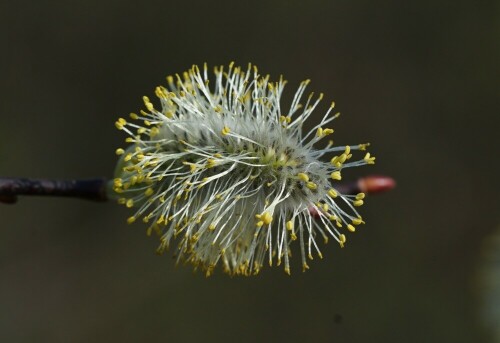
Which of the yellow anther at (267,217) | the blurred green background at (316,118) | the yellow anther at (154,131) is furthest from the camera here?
the blurred green background at (316,118)

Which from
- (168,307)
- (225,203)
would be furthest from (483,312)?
(168,307)

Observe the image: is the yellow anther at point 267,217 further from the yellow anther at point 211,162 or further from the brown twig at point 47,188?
the brown twig at point 47,188

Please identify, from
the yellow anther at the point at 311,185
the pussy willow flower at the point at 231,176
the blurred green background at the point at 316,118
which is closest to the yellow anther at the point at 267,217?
the pussy willow flower at the point at 231,176

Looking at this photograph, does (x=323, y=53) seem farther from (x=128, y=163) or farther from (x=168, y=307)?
(x=128, y=163)

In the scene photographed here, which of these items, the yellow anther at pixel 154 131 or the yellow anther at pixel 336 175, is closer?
the yellow anther at pixel 336 175

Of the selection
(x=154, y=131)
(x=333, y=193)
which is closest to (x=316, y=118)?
(x=154, y=131)

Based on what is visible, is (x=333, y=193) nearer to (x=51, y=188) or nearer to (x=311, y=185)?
(x=311, y=185)
